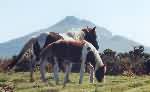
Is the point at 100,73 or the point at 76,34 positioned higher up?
the point at 76,34

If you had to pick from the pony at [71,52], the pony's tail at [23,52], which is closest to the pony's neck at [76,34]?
the pony's tail at [23,52]

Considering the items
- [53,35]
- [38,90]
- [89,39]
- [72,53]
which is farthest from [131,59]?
[38,90]

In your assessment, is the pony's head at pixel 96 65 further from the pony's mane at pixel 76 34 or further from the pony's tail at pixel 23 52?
the pony's tail at pixel 23 52

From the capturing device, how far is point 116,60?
162ft

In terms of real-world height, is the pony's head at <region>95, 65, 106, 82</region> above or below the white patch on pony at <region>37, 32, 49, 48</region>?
below

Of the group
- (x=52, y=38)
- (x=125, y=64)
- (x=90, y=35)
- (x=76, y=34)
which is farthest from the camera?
(x=125, y=64)

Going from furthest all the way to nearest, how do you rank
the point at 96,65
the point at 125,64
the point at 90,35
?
the point at 125,64
the point at 90,35
the point at 96,65

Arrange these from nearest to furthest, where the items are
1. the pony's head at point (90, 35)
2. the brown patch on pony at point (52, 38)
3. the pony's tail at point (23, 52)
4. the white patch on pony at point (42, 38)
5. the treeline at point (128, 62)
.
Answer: the brown patch on pony at point (52, 38) < the white patch on pony at point (42, 38) < the pony's tail at point (23, 52) < the pony's head at point (90, 35) < the treeline at point (128, 62)

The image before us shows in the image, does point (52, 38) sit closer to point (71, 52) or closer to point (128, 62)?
point (71, 52)

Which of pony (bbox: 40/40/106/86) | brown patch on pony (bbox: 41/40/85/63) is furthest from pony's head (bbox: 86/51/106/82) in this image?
brown patch on pony (bbox: 41/40/85/63)

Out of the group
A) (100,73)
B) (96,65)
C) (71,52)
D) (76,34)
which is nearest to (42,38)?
(76,34)

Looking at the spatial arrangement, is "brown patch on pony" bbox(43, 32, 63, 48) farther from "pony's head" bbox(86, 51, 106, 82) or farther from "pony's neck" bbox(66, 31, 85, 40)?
"pony's head" bbox(86, 51, 106, 82)

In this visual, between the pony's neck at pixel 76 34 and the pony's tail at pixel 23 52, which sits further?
the pony's neck at pixel 76 34

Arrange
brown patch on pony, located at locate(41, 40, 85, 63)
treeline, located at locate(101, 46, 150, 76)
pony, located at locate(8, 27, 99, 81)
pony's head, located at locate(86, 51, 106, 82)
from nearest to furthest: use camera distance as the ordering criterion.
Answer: brown patch on pony, located at locate(41, 40, 85, 63) → pony's head, located at locate(86, 51, 106, 82) → pony, located at locate(8, 27, 99, 81) → treeline, located at locate(101, 46, 150, 76)
